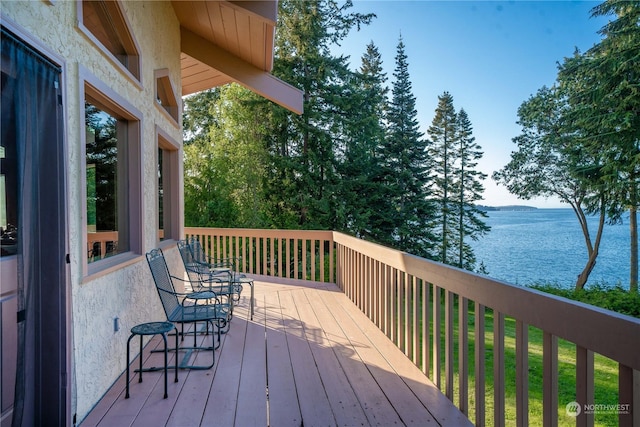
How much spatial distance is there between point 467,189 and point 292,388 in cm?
1835

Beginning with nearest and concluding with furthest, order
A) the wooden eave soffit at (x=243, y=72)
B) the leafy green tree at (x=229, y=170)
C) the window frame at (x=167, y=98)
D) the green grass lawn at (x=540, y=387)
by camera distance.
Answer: the green grass lawn at (x=540, y=387)
the window frame at (x=167, y=98)
the wooden eave soffit at (x=243, y=72)
the leafy green tree at (x=229, y=170)

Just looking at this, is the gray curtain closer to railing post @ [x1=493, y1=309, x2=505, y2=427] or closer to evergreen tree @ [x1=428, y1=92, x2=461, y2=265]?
railing post @ [x1=493, y1=309, x2=505, y2=427]

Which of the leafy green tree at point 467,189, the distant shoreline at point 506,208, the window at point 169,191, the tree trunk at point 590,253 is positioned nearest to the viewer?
the window at point 169,191

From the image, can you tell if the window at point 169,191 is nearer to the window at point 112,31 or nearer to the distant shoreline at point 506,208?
the window at point 112,31

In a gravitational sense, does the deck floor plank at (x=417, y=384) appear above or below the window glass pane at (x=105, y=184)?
below

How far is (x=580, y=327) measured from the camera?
143 centimetres

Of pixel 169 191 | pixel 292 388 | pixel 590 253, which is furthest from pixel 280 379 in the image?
pixel 590 253

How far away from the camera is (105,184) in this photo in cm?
303

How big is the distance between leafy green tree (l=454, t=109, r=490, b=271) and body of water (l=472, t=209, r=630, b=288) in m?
0.95

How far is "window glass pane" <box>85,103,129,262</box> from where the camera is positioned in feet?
8.92

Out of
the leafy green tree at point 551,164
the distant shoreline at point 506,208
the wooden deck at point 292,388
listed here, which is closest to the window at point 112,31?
the wooden deck at point 292,388

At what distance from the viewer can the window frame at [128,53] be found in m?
2.42

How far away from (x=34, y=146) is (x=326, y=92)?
1288 cm

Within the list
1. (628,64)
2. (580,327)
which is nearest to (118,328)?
(580,327)
